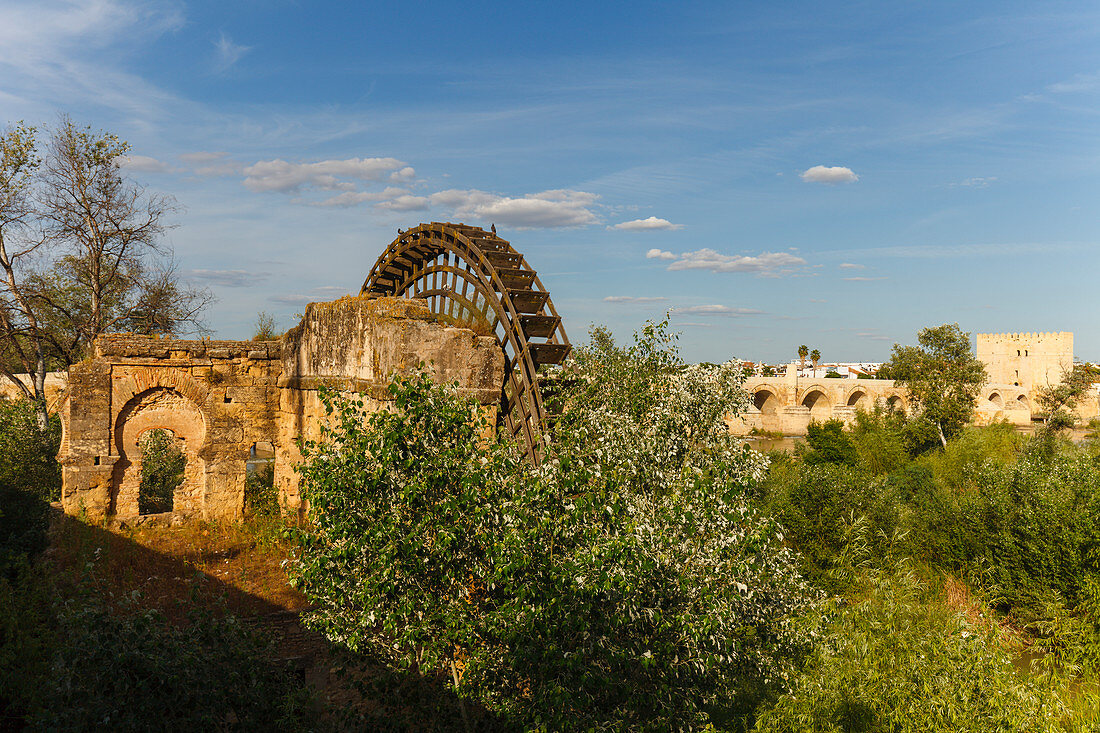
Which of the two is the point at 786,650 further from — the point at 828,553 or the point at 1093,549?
the point at 1093,549

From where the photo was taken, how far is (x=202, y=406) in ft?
38.7

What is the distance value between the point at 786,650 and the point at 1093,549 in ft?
28.6

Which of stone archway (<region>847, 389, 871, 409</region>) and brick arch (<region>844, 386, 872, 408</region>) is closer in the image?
brick arch (<region>844, 386, 872, 408</region>)

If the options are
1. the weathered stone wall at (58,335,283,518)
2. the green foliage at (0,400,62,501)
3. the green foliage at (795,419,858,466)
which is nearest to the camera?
the weathered stone wall at (58,335,283,518)

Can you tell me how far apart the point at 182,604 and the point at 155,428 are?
5732 mm

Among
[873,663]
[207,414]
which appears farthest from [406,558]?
[207,414]

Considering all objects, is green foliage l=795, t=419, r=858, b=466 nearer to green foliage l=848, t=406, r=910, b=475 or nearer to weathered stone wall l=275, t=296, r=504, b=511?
green foliage l=848, t=406, r=910, b=475

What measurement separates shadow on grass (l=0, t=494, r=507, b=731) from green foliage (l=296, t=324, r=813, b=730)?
30 centimetres

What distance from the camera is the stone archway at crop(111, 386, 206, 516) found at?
11.3 meters

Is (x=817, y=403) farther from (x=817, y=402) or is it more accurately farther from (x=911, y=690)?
(x=911, y=690)

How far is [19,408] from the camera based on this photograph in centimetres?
1602

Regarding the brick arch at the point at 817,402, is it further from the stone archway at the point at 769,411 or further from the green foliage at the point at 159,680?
the green foliage at the point at 159,680

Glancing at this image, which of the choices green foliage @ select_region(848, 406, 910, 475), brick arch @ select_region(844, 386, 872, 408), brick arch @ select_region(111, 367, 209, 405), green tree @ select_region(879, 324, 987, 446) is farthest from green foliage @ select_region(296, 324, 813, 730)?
brick arch @ select_region(844, 386, 872, 408)

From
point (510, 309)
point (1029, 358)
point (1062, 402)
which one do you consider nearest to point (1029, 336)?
point (1029, 358)
